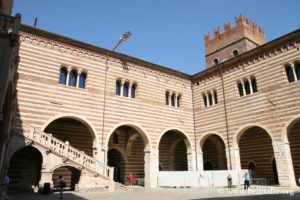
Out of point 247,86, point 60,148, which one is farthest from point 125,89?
point 247,86

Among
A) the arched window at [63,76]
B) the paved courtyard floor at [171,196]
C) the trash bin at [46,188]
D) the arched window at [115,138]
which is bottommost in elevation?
the paved courtyard floor at [171,196]

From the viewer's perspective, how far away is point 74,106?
15.6 meters

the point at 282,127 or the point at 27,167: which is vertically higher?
the point at 282,127

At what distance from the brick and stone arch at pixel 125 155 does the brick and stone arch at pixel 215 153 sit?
547 cm

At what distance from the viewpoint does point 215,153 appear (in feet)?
75.8

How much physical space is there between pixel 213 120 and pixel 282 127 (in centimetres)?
528

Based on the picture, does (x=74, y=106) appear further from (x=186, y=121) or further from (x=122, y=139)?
(x=186, y=121)

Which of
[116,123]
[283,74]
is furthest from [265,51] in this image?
[116,123]

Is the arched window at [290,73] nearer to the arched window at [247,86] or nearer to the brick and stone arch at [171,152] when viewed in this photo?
the arched window at [247,86]

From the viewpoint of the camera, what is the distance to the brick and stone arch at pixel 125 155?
20.2 m

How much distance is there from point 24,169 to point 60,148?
9.93 ft

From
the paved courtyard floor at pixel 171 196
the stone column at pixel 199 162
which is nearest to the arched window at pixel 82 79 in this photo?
the paved courtyard floor at pixel 171 196

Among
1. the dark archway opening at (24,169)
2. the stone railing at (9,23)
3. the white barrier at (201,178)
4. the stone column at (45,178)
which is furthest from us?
the white barrier at (201,178)

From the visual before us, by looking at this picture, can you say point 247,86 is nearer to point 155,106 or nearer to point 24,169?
point 155,106
